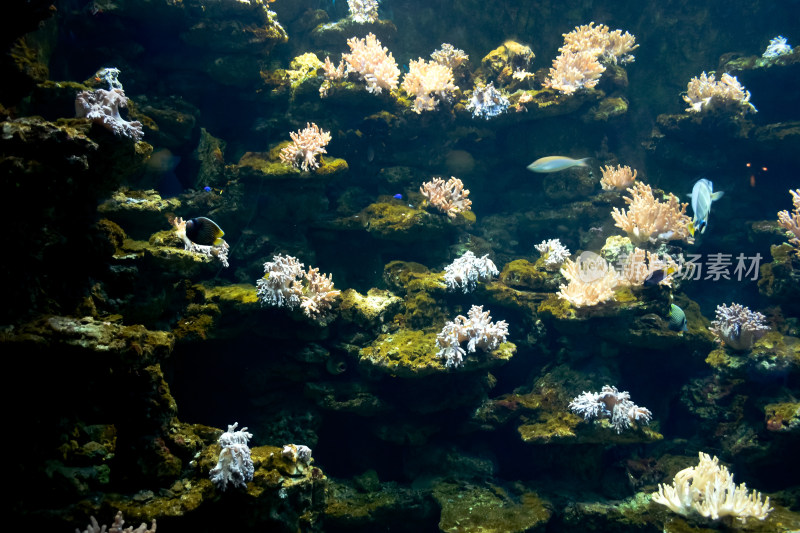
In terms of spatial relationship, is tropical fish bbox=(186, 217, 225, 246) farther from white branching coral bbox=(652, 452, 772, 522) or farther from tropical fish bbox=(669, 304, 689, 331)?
tropical fish bbox=(669, 304, 689, 331)

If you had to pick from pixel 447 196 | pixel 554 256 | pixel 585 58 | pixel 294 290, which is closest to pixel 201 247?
pixel 294 290

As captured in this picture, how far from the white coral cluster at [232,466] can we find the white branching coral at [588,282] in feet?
14.3

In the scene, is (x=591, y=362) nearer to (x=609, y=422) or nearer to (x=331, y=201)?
(x=609, y=422)

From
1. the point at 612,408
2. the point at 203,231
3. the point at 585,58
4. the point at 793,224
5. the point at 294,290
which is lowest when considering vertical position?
the point at 612,408

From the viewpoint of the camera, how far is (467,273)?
19.3 feet

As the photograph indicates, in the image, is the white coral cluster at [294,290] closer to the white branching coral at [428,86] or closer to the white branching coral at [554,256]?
the white branching coral at [554,256]

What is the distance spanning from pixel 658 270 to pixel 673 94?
552 centimetres

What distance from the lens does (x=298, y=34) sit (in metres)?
8.73

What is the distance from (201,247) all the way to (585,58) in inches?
270

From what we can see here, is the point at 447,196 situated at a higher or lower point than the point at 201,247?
higher

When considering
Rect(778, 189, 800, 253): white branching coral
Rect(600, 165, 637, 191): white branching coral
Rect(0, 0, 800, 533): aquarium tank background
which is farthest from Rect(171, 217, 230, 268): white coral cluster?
Rect(778, 189, 800, 253): white branching coral

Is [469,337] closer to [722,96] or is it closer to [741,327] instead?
[741,327]

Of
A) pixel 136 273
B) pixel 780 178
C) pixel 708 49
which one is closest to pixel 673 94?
pixel 708 49

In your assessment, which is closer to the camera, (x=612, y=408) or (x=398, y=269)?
(x=612, y=408)
